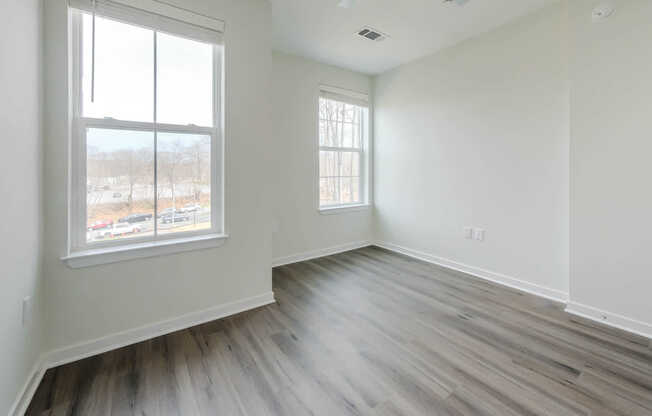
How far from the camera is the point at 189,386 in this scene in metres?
1.62

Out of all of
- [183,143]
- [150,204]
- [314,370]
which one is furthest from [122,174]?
[314,370]

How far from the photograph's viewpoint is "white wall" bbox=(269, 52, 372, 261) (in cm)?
369

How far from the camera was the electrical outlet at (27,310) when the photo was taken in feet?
4.92

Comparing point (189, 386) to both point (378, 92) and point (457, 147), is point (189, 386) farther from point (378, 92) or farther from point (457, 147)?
point (378, 92)

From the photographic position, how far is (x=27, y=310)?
1.53m

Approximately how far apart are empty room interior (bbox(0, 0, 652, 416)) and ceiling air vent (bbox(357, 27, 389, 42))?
0.14ft

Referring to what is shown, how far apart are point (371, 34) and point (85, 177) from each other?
3028 mm

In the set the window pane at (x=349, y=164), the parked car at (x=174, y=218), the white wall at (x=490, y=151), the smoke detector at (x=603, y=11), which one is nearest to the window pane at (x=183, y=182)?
the parked car at (x=174, y=218)

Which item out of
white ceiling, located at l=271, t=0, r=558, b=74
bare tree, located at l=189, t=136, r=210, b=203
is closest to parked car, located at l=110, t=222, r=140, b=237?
bare tree, located at l=189, t=136, r=210, b=203

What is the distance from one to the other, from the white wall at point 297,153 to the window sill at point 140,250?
1.42 metres

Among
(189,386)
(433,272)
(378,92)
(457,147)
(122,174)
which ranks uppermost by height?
(378,92)

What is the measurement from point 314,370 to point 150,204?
168 centimetres

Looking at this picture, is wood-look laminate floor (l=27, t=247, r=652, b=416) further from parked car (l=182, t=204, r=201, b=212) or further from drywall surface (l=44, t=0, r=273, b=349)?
parked car (l=182, t=204, r=201, b=212)

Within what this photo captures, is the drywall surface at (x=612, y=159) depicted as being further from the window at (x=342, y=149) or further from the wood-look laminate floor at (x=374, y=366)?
the window at (x=342, y=149)
